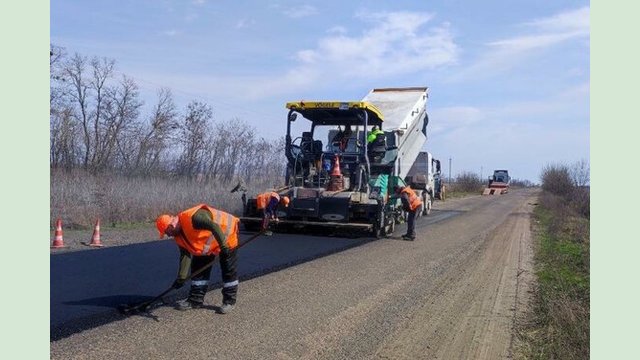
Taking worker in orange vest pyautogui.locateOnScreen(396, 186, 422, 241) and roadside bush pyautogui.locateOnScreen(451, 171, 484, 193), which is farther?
roadside bush pyautogui.locateOnScreen(451, 171, 484, 193)

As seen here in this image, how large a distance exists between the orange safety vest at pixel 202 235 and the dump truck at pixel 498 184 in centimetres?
5014

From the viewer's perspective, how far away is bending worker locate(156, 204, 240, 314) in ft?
18.6

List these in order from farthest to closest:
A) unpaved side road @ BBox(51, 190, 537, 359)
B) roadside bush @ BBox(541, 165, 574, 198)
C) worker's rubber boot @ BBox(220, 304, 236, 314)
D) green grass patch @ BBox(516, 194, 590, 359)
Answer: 1. roadside bush @ BBox(541, 165, 574, 198)
2. worker's rubber boot @ BBox(220, 304, 236, 314)
3. green grass patch @ BBox(516, 194, 590, 359)
4. unpaved side road @ BBox(51, 190, 537, 359)

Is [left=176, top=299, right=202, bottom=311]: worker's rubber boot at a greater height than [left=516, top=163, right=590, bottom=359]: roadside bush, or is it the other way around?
[left=176, top=299, right=202, bottom=311]: worker's rubber boot

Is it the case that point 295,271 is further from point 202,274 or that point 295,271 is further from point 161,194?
point 161,194

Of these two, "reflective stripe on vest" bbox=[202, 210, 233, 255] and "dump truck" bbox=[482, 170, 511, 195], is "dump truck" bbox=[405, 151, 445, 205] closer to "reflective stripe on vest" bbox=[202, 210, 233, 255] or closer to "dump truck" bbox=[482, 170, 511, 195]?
"reflective stripe on vest" bbox=[202, 210, 233, 255]

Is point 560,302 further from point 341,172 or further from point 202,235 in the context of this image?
point 341,172

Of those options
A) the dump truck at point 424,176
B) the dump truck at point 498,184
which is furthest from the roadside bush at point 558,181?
the dump truck at point 424,176

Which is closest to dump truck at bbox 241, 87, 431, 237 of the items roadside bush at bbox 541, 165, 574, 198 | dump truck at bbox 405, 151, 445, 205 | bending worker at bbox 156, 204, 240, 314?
dump truck at bbox 405, 151, 445, 205

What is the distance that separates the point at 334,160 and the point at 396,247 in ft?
8.17

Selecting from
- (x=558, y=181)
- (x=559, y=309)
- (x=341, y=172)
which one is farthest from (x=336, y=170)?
(x=558, y=181)

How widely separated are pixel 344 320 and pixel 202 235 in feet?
5.10

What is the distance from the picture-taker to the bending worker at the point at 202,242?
5.67 m

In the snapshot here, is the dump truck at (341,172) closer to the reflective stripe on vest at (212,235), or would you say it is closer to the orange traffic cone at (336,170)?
the orange traffic cone at (336,170)
